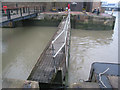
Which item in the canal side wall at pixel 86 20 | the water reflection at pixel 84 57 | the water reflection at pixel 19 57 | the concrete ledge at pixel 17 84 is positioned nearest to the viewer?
the concrete ledge at pixel 17 84

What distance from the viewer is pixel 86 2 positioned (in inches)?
713

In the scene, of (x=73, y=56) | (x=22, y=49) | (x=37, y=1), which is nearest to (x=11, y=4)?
(x=37, y=1)

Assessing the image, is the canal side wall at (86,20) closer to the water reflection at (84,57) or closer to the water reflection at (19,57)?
the water reflection at (84,57)

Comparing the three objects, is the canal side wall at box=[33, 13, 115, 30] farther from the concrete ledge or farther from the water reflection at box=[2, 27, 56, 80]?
the concrete ledge

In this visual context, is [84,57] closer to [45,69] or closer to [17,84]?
[45,69]

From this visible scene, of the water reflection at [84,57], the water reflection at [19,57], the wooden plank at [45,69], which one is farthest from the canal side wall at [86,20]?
the wooden plank at [45,69]

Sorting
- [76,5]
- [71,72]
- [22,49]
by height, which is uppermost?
[76,5]

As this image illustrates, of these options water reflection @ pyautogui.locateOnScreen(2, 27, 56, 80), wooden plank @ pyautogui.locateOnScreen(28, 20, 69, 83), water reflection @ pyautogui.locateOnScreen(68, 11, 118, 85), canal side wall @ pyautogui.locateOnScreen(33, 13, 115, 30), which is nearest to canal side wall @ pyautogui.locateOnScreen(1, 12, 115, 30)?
canal side wall @ pyautogui.locateOnScreen(33, 13, 115, 30)

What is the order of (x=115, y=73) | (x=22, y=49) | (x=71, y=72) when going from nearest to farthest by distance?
(x=115, y=73), (x=71, y=72), (x=22, y=49)

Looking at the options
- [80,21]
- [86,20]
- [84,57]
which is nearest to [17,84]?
[84,57]

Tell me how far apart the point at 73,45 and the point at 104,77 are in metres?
5.52

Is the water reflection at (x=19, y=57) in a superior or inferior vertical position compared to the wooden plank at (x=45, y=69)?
inferior

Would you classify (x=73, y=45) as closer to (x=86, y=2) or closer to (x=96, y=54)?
(x=96, y=54)

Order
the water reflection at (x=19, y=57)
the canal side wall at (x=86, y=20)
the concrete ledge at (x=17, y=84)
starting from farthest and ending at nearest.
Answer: the canal side wall at (x=86, y=20), the water reflection at (x=19, y=57), the concrete ledge at (x=17, y=84)
